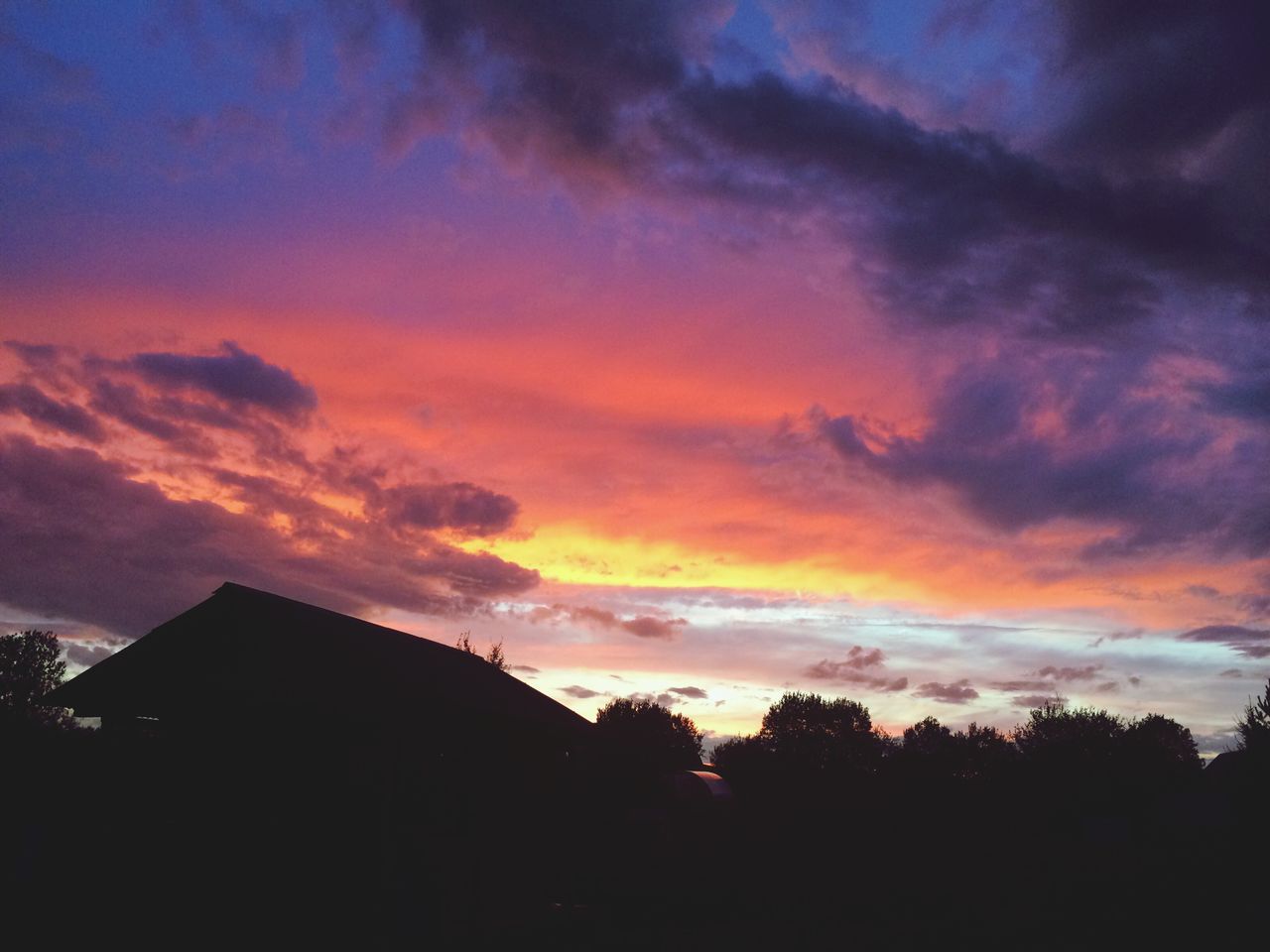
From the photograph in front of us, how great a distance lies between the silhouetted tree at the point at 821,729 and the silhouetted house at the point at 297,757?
6299 centimetres

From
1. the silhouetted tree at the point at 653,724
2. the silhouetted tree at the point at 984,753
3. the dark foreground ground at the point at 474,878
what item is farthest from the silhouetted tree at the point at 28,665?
the silhouetted tree at the point at 984,753

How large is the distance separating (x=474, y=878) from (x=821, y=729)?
67389mm

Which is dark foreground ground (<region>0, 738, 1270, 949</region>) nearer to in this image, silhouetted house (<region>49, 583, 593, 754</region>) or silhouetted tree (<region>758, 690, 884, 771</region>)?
silhouetted house (<region>49, 583, 593, 754</region>)

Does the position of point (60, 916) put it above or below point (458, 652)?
below

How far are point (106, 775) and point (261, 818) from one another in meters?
3.25

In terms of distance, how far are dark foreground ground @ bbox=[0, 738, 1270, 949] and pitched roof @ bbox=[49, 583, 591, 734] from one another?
1459 millimetres

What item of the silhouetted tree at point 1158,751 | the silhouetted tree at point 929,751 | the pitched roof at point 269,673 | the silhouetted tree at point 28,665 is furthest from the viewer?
the silhouetted tree at point 28,665

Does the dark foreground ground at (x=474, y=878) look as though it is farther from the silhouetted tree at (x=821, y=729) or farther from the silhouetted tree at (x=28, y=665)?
the silhouetted tree at (x=28, y=665)

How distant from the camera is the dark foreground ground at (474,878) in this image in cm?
1480

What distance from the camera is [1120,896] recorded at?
19.0 meters

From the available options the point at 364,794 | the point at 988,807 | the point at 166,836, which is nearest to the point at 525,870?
the point at 364,794

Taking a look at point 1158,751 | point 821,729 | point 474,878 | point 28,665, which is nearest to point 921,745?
point 821,729

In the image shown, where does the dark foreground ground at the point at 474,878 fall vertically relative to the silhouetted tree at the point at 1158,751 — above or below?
below

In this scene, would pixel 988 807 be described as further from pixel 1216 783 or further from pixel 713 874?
pixel 1216 783
